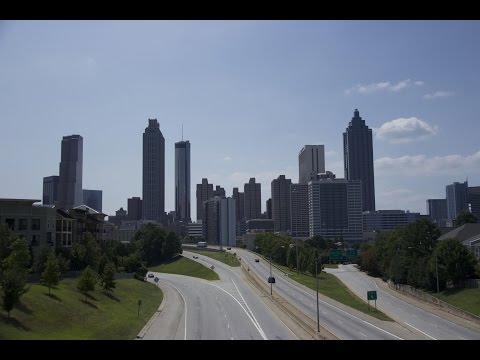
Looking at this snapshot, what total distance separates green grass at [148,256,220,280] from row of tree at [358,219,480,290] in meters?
35.3

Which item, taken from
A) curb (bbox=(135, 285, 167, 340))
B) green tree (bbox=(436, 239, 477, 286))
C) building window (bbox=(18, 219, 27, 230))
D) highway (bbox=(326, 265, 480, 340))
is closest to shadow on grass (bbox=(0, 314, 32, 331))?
curb (bbox=(135, 285, 167, 340))

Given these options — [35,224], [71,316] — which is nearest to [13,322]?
[71,316]

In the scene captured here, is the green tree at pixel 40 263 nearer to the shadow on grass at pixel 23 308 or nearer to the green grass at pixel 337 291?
the shadow on grass at pixel 23 308

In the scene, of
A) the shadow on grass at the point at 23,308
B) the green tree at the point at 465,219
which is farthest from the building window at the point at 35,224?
the green tree at the point at 465,219

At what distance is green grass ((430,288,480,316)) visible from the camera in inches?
2325

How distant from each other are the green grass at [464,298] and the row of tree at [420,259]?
2.24 m

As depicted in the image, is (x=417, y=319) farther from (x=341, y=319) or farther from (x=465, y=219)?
(x=465, y=219)

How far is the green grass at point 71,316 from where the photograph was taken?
1459 inches

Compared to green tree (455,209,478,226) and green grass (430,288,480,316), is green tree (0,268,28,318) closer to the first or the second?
green grass (430,288,480,316)

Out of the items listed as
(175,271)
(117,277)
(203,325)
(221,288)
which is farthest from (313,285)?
(175,271)

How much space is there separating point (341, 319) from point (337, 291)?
26898 mm
